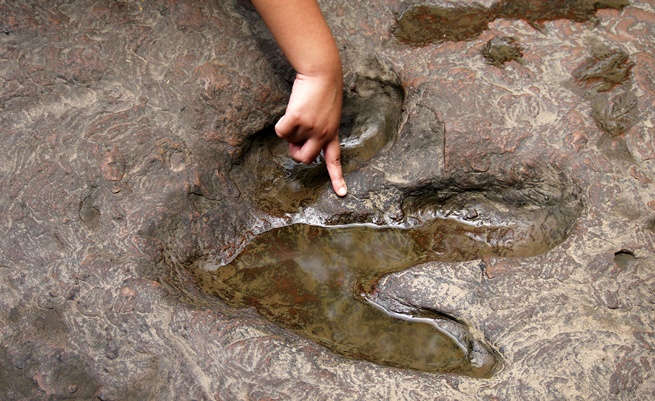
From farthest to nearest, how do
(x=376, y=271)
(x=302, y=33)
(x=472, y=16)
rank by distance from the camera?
(x=472, y=16), (x=376, y=271), (x=302, y=33)

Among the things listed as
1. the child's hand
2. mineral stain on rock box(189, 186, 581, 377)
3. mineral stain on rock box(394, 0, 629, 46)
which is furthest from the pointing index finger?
mineral stain on rock box(394, 0, 629, 46)

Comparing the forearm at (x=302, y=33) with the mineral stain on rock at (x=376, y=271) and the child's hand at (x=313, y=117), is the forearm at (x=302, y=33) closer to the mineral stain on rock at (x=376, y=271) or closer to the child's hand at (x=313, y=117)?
the child's hand at (x=313, y=117)

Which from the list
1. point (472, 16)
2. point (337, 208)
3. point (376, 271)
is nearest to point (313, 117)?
point (337, 208)

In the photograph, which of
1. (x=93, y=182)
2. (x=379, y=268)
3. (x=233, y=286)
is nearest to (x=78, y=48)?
(x=93, y=182)

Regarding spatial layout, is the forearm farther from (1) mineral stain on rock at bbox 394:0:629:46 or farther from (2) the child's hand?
(1) mineral stain on rock at bbox 394:0:629:46

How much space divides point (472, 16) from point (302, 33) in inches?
22.3

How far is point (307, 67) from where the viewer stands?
1.48 m

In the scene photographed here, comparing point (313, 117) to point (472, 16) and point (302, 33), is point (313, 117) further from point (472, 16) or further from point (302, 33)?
point (472, 16)

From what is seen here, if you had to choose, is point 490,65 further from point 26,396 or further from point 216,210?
point 26,396

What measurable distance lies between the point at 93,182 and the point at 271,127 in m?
0.48

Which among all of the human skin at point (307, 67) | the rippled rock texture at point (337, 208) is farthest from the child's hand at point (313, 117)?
the rippled rock texture at point (337, 208)

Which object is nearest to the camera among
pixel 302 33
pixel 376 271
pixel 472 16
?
pixel 302 33

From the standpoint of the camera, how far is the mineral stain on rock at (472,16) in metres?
1.71

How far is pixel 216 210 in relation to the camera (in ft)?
5.30
